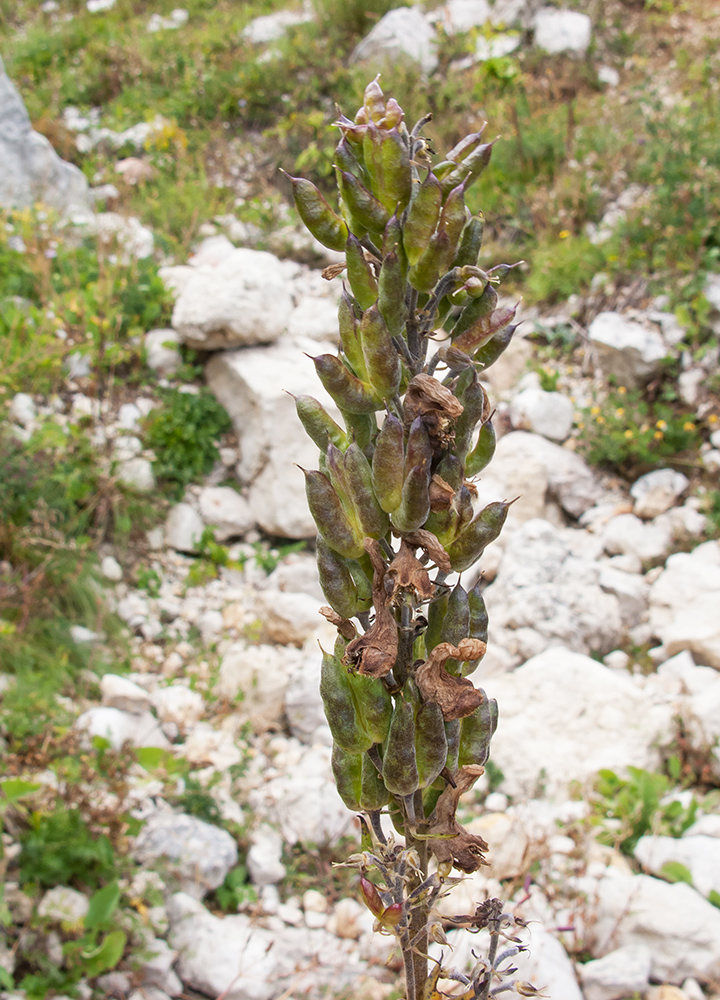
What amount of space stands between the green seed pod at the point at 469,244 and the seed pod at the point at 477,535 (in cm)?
38

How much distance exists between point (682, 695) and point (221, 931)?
2.74m

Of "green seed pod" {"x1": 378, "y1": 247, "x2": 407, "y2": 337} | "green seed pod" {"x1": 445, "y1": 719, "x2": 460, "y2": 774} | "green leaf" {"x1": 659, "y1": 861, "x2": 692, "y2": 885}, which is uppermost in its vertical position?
"green seed pod" {"x1": 378, "y1": 247, "x2": 407, "y2": 337}

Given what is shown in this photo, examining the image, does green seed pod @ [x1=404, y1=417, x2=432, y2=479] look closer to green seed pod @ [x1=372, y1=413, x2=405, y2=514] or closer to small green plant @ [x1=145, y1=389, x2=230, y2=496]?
green seed pod @ [x1=372, y1=413, x2=405, y2=514]

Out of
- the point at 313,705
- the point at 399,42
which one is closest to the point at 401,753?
the point at 313,705

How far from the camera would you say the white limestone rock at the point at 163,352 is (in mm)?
6043

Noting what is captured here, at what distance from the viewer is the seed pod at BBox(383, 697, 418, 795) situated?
41.7 inches

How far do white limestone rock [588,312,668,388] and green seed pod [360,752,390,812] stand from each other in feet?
17.8

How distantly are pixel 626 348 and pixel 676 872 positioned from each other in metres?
3.93

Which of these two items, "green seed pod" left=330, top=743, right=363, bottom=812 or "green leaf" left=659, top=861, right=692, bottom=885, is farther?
"green leaf" left=659, top=861, right=692, bottom=885

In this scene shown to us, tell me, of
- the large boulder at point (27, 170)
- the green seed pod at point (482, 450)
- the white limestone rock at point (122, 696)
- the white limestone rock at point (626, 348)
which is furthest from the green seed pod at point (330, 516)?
the large boulder at point (27, 170)

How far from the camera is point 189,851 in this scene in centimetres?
342

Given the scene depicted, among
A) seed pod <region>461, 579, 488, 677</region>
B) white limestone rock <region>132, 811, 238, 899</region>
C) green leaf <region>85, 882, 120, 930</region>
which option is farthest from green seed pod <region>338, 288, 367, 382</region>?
white limestone rock <region>132, 811, 238, 899</region>

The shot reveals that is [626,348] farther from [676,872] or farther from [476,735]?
[476,735]

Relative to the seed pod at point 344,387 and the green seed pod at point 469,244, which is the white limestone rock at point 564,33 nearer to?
the green seed pod at point 469,244
